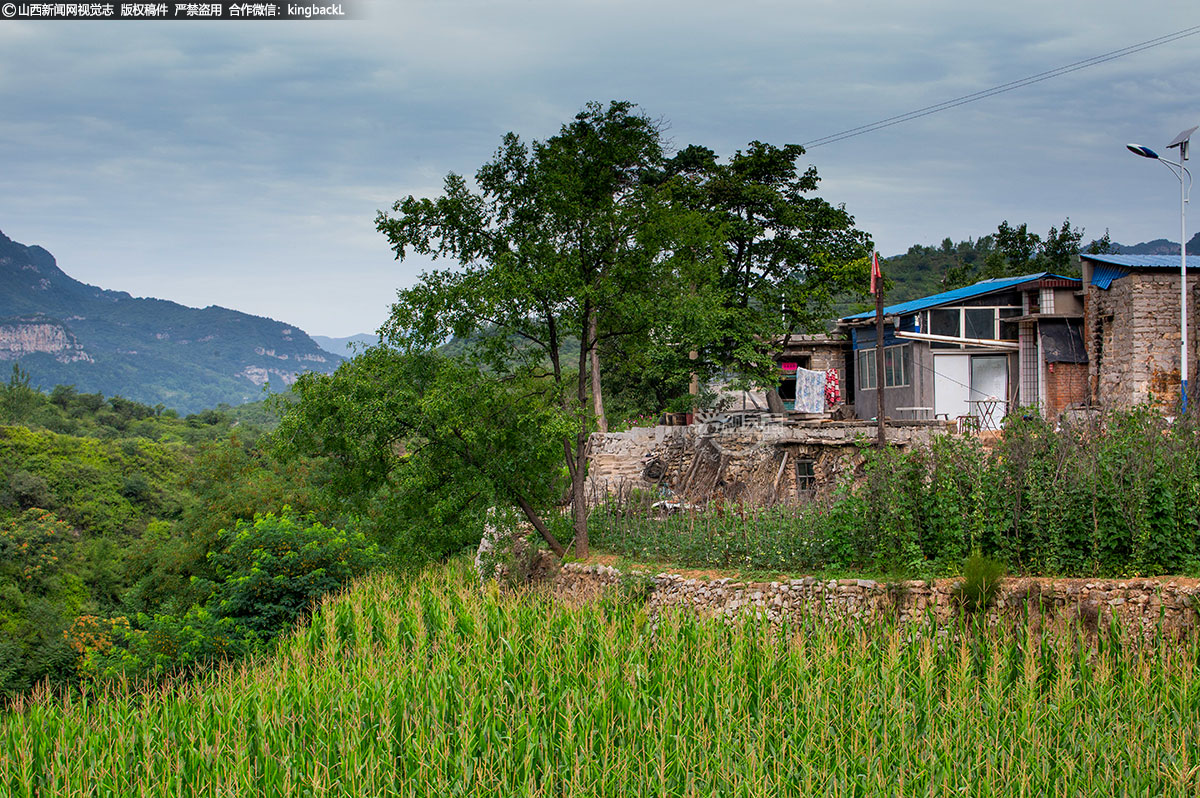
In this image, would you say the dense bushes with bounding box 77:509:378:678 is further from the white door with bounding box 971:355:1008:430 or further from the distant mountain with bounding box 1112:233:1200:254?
the distant mountain with bounding box 1112:233:1200:254

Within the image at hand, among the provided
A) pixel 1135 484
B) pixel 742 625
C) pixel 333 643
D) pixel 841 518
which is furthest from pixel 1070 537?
pixel 333 643

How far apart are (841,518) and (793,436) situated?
9.12 metres

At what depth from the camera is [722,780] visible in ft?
24.7

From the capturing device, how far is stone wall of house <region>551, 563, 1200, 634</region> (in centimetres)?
1029

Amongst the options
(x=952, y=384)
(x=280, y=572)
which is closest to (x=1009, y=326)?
(x=952, y=384)

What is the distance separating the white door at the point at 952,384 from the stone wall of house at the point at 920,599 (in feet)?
42.6

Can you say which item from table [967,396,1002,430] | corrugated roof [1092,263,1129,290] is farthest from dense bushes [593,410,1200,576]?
corrugated roof [1092,263,1129,290]

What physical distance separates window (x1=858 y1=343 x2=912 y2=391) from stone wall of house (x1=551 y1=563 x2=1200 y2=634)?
1239 centimetres

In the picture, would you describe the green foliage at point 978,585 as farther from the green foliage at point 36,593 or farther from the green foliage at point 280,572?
the green foliage at point 36,593

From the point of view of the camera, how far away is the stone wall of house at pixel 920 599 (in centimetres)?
1029

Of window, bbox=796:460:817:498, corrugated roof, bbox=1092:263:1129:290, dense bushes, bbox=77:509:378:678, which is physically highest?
corrugated roof, bbox=1092:263:1129:290

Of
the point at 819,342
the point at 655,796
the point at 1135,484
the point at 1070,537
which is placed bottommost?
the point at 655,796

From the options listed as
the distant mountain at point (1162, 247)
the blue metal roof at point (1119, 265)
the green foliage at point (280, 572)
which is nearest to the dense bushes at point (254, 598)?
the green foliage at point (280, 572)

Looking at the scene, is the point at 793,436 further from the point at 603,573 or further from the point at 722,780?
the point at 722,780
